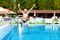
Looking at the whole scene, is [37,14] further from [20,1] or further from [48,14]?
[20,1]

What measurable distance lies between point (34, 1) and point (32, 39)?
38881 mm

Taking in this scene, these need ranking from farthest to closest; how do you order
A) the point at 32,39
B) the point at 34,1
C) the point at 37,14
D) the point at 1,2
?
the point at 1,2, the point at 34,1, the point at 37,14, the point at 32,39

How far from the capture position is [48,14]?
42.9 m

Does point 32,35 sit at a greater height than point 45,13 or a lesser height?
greater

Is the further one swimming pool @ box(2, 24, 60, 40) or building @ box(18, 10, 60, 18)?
building @ box(18, 10, 60, 18)

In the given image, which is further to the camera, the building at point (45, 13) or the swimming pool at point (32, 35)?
the building at point (45, 13)

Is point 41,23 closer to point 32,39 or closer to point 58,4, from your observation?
point 32,39

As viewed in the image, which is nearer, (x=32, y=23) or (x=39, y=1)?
(x=32, y=23)

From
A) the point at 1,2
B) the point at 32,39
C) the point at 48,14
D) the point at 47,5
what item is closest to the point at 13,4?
the point at 1,2

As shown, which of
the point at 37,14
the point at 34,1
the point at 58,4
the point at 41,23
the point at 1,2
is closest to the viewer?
the point at 41,23

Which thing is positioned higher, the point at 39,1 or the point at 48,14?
the point at 39,1

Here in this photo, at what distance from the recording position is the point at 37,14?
42531 mm

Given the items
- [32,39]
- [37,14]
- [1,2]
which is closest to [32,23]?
[32,39]

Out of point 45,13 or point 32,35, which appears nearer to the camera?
point 32,35
